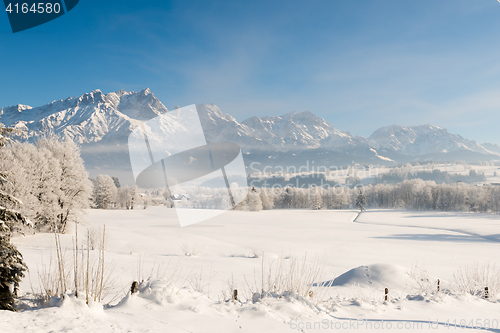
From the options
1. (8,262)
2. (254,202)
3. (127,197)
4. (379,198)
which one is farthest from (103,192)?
(379,198)

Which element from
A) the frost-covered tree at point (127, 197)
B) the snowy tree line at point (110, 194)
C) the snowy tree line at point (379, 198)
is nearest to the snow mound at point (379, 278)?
the snowy tree line at point (379, 198)

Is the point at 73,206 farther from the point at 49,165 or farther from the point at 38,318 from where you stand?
the point at 38,318

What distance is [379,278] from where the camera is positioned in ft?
35.9

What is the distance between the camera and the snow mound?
34.1ft

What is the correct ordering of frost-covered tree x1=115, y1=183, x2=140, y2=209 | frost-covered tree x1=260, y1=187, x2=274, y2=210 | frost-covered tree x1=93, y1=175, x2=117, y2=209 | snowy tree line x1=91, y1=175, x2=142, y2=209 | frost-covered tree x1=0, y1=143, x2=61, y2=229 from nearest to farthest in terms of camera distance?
frost-covered tree x1=0, y1=143, x2=61, y2=229, frost-covered tree x1=93, y1=175, x2=117, y2=209, snowy tree line x1=91, y1=175, x2=142, y2=209, frost-covered tree x1=115, y1=183, x2=140, y2=209, frost-covered tree x1=260, y1=187, x2=274, y2=210

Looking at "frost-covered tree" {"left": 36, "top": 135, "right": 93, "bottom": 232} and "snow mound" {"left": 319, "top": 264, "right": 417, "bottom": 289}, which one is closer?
"snow mound" {"left": 319, "top": 264, "right": 417, "bottom": 289}

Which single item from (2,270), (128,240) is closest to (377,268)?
(2,270)

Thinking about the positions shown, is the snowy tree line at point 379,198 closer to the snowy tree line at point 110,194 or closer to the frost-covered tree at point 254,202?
the frost-covered tree at point 254,202

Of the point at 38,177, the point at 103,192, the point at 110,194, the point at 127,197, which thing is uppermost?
the point at 38,177

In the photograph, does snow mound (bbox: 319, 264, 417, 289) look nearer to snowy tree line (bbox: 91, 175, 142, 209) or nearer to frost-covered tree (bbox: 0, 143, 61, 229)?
frost-covered tree (bbox: 0, 143, 61, 229)

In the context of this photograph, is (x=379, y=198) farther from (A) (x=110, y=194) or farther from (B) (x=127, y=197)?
(A) (x=110, y=194)

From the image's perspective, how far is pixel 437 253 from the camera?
22219 mm

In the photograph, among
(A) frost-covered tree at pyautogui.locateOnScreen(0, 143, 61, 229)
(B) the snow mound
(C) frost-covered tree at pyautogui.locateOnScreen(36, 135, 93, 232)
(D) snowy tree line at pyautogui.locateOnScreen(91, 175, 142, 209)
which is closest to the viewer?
(B) the snow mound

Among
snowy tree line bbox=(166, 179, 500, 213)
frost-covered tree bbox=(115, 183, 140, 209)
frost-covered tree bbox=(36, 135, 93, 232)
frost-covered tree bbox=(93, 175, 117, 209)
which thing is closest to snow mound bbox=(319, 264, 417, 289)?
frost-covered tree bbox=(36, 135, 93, 232)
